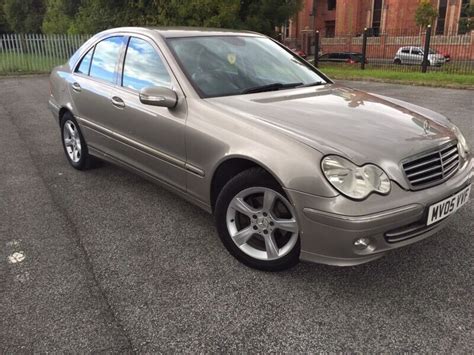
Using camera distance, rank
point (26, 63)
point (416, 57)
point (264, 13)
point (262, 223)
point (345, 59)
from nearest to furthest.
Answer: point (262, 223) → point (416, 57) → point (26, 63) → point (345, 59) → point (264, 13)

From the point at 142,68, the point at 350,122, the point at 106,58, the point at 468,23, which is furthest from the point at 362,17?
the point at 350,122

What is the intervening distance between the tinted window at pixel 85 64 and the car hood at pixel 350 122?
2.08 metres

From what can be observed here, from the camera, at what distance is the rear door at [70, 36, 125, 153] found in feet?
13.6

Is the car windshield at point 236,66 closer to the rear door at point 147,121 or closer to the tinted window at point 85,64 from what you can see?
the rear door at point 147,121

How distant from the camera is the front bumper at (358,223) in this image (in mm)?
2400

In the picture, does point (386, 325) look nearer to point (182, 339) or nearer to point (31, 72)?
point (182, 339)

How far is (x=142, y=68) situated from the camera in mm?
3764

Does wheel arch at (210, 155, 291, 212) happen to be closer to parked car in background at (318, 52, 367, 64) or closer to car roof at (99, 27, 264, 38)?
car roof at (99, 27, 264, 38)

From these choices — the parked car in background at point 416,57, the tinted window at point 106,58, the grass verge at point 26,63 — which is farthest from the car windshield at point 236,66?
the grass verge at point 26,63

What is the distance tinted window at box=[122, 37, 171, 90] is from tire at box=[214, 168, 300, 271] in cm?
111

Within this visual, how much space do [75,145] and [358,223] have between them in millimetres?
3620

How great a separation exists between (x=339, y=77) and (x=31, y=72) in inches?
475

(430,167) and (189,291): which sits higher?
(430,167)

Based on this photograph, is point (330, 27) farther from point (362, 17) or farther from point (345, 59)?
point (345, 59)
